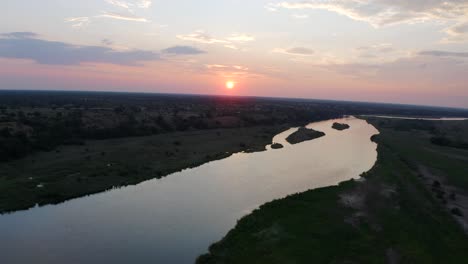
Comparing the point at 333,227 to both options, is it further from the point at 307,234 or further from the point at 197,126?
the point at 197,126

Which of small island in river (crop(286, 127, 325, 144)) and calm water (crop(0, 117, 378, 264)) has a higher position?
small island in river (crop(286, 127, 325, 144))

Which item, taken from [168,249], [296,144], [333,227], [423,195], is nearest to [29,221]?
[168,249]

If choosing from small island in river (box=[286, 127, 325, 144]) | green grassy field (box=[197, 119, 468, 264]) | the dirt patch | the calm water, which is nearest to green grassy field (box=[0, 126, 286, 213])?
the calm water

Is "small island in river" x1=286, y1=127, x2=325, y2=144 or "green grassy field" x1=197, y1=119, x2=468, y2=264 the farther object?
"small island in river" x1=286, y1=127, x2=325, y2=144

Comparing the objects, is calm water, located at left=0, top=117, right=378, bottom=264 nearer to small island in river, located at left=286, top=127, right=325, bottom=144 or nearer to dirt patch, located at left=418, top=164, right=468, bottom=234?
dirt patch, located at left=418, top=164, right=468, bottom=234

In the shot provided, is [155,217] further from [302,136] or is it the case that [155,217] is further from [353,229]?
[302,136]

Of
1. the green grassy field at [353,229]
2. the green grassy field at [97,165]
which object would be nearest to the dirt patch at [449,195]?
the green grassy field at [353,229]

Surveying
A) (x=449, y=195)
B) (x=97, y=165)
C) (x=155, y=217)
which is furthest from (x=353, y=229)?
(x=97, y=165)
